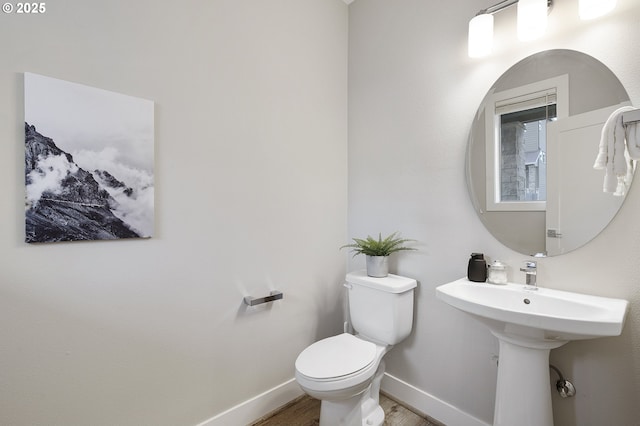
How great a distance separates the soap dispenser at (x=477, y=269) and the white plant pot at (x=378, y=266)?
0.47 metres

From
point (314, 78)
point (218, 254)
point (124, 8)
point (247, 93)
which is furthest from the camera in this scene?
point (314, 78)

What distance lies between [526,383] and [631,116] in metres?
1.06

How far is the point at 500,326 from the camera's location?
43.2 inches

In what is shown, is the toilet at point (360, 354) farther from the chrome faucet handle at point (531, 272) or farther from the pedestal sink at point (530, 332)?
the chrome faucet handle at point (531, 272)

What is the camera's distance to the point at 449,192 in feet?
5.29

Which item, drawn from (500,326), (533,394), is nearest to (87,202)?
(500,326)

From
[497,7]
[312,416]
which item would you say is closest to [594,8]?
[497,7]

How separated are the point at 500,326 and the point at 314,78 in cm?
181

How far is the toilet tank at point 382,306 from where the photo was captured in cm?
160

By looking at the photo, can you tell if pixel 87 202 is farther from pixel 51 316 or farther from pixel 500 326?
pixel 500 326

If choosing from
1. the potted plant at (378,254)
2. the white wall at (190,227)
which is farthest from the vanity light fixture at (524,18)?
the potted plant at (378,254)

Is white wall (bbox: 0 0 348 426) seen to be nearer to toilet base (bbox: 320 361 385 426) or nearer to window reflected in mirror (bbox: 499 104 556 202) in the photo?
toilet base (bbox: 320 361 385 426)

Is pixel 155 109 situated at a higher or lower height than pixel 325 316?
higher

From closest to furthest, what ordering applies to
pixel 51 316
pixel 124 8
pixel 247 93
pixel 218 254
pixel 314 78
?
1. pixel 51 316
2. pixel 124 8
3. pixel 218 254
4. pixel 247 93
5. pixel 314 78
